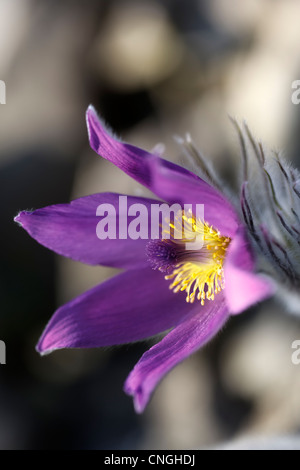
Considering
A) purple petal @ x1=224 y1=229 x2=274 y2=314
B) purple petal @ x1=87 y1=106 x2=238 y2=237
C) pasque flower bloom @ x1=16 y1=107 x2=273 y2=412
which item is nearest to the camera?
purple petal @ x1=224 y1=229 x2=274 y2=314

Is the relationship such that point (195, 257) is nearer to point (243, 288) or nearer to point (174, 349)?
point (174, 349)

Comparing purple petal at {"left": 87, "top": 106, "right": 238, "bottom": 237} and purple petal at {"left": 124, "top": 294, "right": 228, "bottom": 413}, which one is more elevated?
purple petal at {"left": 87, "top": 106, "right": 238, "bottom": 237}

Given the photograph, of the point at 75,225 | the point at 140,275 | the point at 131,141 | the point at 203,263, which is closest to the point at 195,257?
the point at 203,263

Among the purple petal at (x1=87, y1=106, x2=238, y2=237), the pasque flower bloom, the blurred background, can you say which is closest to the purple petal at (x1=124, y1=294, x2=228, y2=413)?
the pasque flower bloom

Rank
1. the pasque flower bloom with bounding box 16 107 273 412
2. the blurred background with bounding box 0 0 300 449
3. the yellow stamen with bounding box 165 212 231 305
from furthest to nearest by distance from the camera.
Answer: the blurred background with bounding box 0 0 300 449
the yellow stamen with bounding box 165 212 231 305
the pasque flower bloom with bounding box 16 107 273 412

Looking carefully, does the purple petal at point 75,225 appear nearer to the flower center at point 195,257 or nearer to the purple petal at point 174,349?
the flower center at point 195,257

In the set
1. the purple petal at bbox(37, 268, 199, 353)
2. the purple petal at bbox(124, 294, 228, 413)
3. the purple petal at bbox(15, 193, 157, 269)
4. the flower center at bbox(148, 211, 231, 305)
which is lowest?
the purple petal at bbox(124, 294, 228, 413)

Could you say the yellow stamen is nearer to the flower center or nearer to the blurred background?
the flower center
